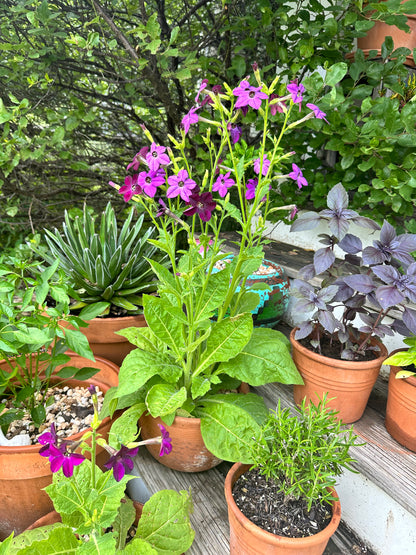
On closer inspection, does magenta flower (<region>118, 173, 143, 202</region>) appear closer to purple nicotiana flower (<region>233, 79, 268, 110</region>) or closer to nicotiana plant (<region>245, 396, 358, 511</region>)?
purple nicotiana flower (<region>233, 79, 268, 110</region>)

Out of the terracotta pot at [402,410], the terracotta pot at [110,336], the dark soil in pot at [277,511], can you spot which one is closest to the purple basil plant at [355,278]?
the terracotta pot at [402,410]

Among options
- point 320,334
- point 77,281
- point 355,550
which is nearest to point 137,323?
point 77,281

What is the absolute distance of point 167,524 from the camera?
3.29 feet

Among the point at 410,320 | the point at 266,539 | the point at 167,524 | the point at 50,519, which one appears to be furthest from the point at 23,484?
the point at 410,320

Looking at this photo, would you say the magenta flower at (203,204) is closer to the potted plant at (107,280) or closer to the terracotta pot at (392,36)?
the potted plant at (107,280)

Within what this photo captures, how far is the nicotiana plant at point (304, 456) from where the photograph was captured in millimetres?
840

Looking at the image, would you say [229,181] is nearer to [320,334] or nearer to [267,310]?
[320,334]

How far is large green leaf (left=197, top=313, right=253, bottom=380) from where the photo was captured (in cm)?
115

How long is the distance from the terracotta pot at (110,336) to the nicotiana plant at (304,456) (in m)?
0.80

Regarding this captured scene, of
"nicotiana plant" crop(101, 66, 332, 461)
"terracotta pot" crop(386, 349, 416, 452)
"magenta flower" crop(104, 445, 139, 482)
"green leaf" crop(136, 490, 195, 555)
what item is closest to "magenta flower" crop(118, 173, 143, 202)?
"nicotiana plant" crop(101, 66, 332, 461)

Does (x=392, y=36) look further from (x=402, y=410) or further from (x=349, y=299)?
(x=402, y=410)

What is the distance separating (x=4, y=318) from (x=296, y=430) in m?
0.86

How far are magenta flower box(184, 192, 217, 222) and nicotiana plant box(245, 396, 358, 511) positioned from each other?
48 centimetres

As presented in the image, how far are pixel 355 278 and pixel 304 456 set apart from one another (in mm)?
541
